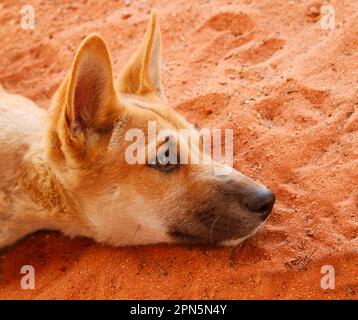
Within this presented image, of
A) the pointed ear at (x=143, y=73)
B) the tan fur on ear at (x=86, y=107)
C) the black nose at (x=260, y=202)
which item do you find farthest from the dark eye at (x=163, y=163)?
the pointed ear at (x=143, y=73)

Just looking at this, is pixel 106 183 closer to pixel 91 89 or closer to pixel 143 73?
pixel 91 89

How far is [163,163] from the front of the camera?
3.72 m

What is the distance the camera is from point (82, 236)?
160 inches

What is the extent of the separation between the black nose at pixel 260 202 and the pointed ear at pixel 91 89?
107cm

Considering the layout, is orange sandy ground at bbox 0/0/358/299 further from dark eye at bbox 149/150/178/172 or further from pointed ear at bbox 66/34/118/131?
pointed ear at bbox 66/34/118/131

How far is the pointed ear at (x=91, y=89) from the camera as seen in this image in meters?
3.49

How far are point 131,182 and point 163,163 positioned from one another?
0.80 feet

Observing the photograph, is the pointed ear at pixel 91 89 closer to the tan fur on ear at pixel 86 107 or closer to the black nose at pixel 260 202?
the tan fur on ear at pixel 86 107

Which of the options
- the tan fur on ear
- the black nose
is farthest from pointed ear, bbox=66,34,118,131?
the black nose

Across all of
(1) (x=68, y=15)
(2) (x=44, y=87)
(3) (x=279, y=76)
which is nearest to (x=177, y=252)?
(3) (x=279, y=76)

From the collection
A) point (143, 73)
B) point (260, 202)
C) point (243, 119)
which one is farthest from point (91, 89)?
point (243, 119)

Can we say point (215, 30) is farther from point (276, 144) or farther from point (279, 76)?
point (276, 144)

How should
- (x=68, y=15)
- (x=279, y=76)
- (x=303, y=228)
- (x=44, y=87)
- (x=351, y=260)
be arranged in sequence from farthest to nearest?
(x=68, y=15) → (x=44, y=87) → (x=279, y=76) → (x=303, y=228) → (x=351, y=260)

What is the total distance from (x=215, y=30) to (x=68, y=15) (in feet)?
6.80
